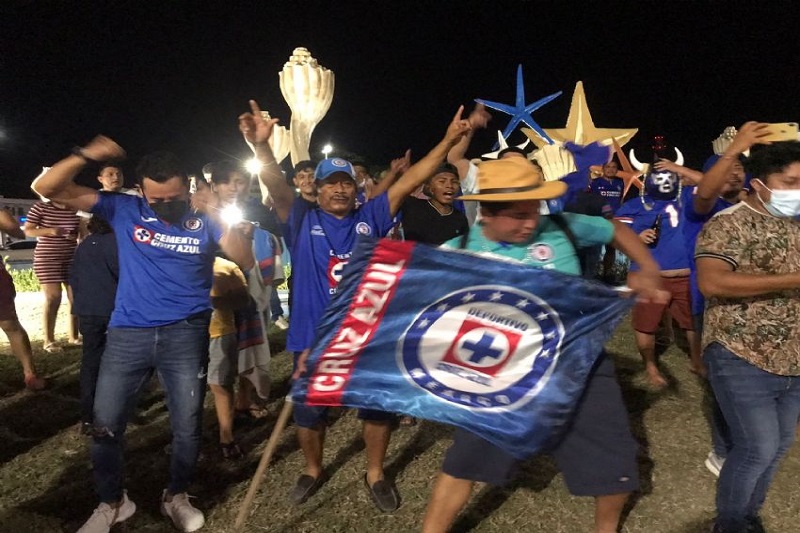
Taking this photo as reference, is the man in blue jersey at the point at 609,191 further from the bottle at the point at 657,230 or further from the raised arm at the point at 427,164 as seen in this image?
the raised arm at the point at 427,164

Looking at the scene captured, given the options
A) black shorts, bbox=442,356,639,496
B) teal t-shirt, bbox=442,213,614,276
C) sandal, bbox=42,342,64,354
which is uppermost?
teal t-shirt, bbox=442,213,614,276

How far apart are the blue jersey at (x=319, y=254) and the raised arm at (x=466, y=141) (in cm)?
71

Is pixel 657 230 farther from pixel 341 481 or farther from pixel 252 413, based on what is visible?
pixel 252 413

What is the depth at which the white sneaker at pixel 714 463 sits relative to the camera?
4.03 m

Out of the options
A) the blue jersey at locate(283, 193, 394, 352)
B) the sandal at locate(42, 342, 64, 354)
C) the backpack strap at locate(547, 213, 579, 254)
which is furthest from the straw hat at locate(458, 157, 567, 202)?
the sandal at locate(42, 342, 64, 354)

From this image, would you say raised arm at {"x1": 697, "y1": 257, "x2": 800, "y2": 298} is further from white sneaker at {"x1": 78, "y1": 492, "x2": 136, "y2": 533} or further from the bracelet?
white sneaker at {"x1": 78, "y1": 492, "x2": 136, "y2": 533}

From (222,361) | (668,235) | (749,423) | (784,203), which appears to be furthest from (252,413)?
(668,235)

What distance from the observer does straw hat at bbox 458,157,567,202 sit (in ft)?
8.41

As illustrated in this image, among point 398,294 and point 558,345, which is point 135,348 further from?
point 558,345

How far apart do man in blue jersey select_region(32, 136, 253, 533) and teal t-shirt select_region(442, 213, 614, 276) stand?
1603mm

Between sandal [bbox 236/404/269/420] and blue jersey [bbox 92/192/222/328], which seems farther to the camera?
sandal [bbox 236/404/269/420]

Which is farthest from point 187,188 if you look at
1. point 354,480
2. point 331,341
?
point 354,480

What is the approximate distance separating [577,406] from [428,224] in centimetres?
240

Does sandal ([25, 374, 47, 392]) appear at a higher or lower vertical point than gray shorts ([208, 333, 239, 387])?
lower
